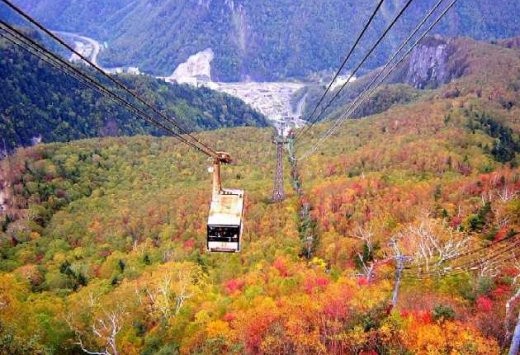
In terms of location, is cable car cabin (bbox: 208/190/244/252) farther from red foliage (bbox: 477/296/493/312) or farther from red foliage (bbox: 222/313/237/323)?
red foliage (bbox: 222/313/237/323)

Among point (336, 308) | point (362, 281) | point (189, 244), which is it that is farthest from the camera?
point (189, 244)

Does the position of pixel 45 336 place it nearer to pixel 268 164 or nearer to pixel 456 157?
pixel 456 157

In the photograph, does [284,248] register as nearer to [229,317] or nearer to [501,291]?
[229,317]

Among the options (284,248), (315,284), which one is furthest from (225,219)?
(284,248)

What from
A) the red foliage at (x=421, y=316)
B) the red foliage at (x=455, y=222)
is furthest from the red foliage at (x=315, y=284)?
the red foliage at (x=455, y=222)

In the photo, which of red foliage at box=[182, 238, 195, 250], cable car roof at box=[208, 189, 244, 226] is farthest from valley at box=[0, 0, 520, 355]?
red foliage at box=[182, 238, 195, 250]

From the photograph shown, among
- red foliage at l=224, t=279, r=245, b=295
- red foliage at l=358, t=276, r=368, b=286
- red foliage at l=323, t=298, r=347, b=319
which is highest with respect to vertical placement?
red foliage at l=358, t=276, r=368, b=286


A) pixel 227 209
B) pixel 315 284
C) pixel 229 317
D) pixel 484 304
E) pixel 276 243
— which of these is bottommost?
pixel 229 317
